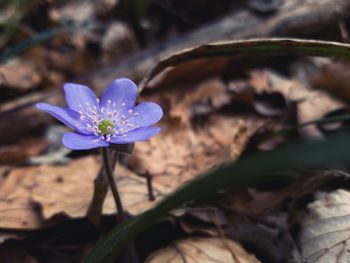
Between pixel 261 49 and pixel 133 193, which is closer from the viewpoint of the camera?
pixel 261 49

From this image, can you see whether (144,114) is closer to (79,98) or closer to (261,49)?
(79,98)

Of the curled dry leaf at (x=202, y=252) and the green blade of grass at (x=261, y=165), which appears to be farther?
the curled dry leaf at (x=202, y=252)

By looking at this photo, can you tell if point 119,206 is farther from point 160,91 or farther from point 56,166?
point 160,91

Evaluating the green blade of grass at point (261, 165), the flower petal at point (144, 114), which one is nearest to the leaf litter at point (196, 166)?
the flower petal at point (144, 114)

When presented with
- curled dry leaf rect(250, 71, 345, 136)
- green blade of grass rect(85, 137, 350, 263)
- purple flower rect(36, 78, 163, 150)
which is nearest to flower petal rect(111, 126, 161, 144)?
purple flower rect(36, 78, 163, 150)

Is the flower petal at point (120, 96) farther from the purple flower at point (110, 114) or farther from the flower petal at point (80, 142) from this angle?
the flower petal at point (80, 142)

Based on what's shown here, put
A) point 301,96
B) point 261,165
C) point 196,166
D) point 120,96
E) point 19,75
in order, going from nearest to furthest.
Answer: point 261,165, point 120,96, point 196,166, point 301,96, point 19,75

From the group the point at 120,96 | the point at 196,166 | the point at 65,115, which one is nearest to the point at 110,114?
the point at 120,96
